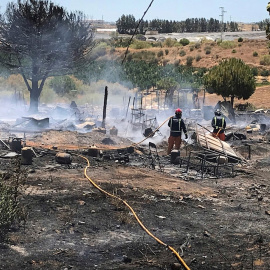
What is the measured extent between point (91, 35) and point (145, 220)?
21726mm

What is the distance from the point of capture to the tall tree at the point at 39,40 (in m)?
26.6

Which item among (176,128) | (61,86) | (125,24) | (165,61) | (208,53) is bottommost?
(61,86)

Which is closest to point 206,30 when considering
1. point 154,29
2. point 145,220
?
point 154,29

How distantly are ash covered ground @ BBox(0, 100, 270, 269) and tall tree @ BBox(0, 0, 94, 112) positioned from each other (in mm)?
12954

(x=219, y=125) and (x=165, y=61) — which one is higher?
(x=165, y=61)

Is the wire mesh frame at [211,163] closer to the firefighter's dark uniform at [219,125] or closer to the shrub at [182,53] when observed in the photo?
the firefighter's dark uniform at [219,125]

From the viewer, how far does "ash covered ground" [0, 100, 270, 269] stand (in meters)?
6.83

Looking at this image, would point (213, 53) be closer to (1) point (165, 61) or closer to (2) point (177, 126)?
(1) point (165, 61)

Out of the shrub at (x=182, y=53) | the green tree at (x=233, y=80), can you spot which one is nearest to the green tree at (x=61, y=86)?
the green tree at (x=233, y=80)

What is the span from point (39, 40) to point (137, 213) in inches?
764

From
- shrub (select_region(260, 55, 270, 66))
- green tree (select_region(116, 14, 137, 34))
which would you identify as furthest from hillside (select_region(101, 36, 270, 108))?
green tree (select_region(116, 14, 137, 34))

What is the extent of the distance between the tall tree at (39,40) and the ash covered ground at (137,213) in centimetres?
1295

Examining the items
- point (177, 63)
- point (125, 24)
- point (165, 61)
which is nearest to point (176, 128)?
point (177, 63)

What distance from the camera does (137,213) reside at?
29.0 ft
